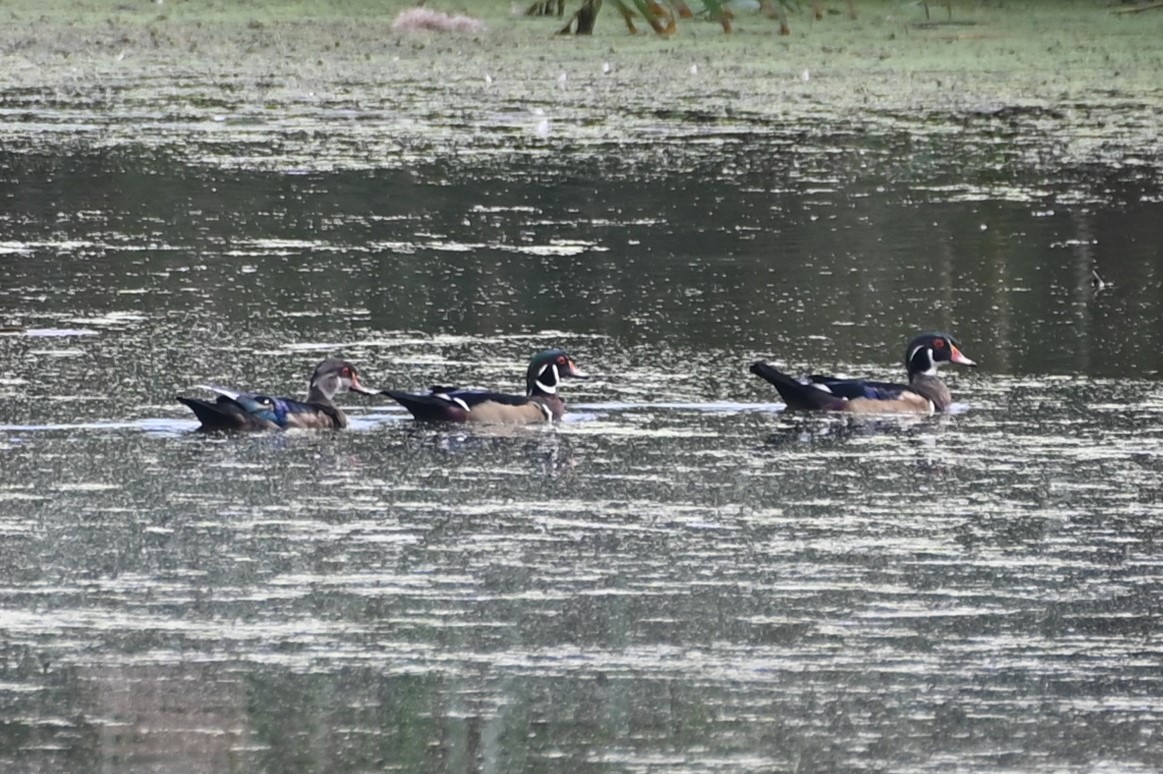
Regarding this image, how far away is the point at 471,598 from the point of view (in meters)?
5.91

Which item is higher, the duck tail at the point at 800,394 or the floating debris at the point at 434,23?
the floating debris at the point at 434,23

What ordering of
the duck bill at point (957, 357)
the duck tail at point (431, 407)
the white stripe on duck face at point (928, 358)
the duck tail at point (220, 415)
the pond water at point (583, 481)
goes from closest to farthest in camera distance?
the pond water at point (583, 481) → the duck tail at point (220, 415) → the duck tail at point (431, 407) → the white stripe on duck face at point (928, 358) → the duck bill at point (957, 357)

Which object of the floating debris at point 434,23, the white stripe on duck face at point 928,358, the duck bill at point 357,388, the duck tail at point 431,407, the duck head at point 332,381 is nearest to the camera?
the duck tail at point 431,407

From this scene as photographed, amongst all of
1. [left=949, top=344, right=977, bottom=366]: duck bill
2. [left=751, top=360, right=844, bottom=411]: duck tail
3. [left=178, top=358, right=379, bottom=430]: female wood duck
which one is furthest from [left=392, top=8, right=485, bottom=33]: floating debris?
[left=178, top=358, right=379, bottom=430]: female wood duck

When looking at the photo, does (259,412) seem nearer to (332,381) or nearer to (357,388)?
(332,381)

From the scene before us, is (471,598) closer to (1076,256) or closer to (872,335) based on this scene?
(872,335)

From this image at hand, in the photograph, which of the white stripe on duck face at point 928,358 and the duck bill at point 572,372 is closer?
the duck bill at point 572,372

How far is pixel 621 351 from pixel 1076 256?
301cm

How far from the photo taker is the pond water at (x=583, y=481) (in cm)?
502

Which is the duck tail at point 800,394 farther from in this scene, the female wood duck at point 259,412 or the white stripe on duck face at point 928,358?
the female wood duck at point 259,412

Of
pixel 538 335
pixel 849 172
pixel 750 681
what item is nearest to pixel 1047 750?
pixel 750 681

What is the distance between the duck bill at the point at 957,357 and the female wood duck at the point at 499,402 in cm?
132

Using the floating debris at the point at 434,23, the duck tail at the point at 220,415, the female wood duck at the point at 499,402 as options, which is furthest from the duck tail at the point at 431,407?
the floating debris at the point at 434,23

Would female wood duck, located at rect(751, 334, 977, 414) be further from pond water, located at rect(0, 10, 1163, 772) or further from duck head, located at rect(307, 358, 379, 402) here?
duck head, located at rect(307, 358, 379, 402)
